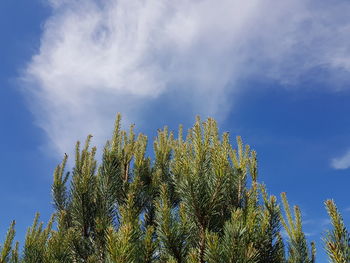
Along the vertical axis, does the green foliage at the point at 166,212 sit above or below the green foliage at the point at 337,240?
above

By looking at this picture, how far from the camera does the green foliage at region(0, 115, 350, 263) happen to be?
386cm

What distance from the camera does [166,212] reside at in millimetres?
4047

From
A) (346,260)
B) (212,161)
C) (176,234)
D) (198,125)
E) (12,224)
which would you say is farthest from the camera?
(12,224)

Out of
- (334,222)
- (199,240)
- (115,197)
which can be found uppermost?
(115,197)

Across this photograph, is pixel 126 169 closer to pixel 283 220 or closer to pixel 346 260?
pixel 283 220

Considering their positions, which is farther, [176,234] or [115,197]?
[115,197]

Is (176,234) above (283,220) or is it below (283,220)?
below

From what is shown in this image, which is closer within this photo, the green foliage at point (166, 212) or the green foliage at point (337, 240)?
the green foliage at point (337, 240)

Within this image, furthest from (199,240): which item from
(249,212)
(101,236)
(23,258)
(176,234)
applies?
(23,258)

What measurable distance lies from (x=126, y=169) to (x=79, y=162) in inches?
35.9

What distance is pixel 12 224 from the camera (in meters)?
5.64

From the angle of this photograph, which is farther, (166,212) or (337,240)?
(166,212)

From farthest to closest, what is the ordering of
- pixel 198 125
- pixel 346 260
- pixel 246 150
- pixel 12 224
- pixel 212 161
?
1. pixel 12 224
2. pixel 246 150
3. pixel 198 125
4. pixel 212 161
5. pixel 346 260

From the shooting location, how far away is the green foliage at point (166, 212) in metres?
3.86
